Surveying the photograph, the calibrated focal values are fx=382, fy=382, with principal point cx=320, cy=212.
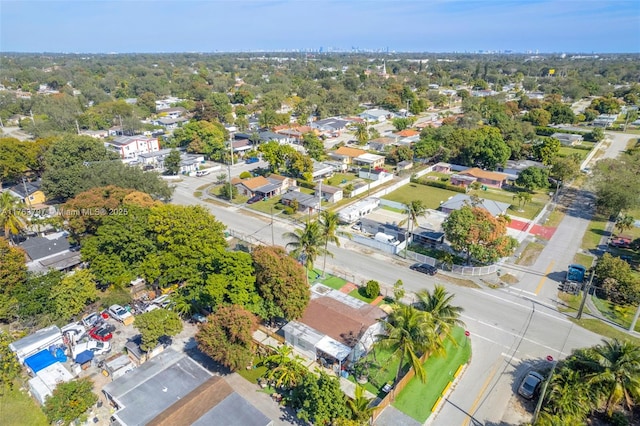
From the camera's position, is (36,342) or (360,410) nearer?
(360,410)

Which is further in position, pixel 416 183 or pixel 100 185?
pixel 416 183

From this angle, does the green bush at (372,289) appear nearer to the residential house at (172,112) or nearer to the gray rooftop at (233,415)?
the gray rooftop at (233,415)

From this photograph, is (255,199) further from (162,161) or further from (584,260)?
(584,260)

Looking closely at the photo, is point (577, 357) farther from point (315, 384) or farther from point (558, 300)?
point (315, 384)

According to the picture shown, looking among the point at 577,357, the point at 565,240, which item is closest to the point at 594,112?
the point at 565,240

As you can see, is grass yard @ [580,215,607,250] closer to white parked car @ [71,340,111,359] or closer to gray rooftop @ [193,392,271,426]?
gray rooftop @ [193,392,271,426]

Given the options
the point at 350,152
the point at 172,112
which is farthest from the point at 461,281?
the point at 172,112

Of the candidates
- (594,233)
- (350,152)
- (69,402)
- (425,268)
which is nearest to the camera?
(69,402)
